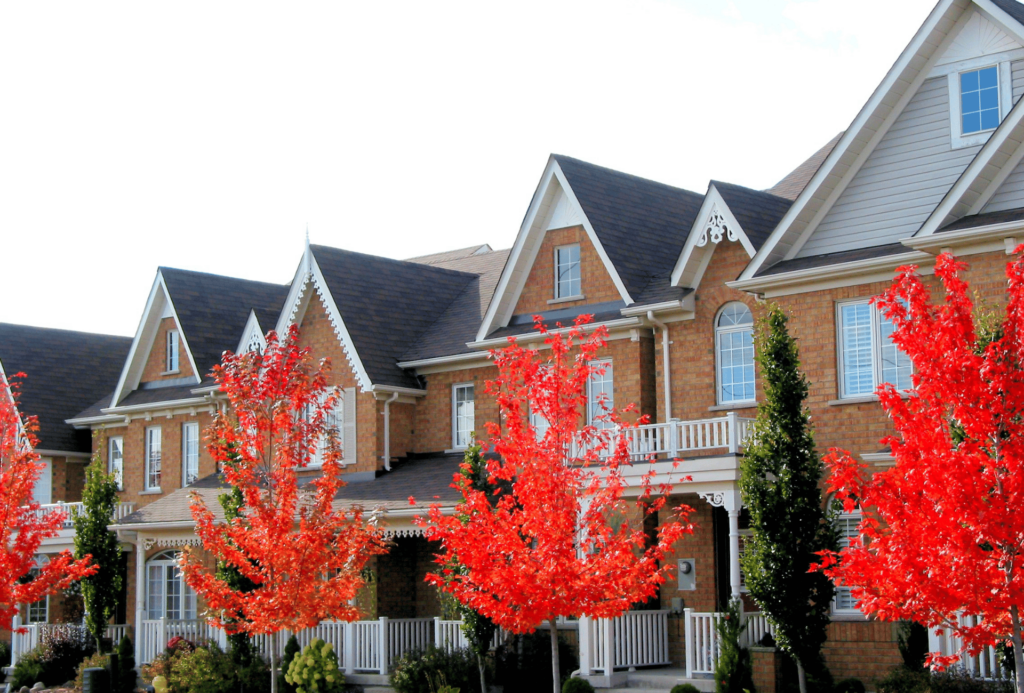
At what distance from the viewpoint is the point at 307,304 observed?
33.9 m

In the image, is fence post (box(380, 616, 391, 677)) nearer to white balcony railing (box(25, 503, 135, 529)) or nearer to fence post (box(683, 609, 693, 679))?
fence post (box(683, 609, 693, 679))

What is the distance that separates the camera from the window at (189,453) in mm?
37688

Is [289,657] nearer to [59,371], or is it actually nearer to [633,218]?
[633,218]

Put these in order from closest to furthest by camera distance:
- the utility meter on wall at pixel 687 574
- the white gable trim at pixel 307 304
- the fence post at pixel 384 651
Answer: the utility meter on wall at pixel 687 574, the fence post at pixel 384 651, the white gable trim at pixel 307 304

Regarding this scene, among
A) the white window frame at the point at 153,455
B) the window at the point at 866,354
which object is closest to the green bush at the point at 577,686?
the window at the point at 866,354

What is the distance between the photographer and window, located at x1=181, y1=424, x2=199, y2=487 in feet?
124

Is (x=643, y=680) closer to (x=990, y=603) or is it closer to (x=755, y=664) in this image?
(x=755, y=664)

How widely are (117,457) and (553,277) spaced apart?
17.9 m

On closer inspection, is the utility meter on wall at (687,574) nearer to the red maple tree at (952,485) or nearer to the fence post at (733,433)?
the fence post at (733,433)

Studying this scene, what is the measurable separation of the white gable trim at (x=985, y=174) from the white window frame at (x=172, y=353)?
23986 mm

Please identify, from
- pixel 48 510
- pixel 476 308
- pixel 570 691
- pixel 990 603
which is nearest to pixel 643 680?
pixel 570 691

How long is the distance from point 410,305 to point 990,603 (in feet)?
73.6

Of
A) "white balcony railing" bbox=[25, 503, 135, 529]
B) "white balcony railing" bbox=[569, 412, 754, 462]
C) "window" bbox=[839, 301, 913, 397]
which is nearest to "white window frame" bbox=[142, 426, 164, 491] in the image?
"white balcony railing" bbox=[25, 503, 135, 529]

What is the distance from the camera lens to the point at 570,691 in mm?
23594
